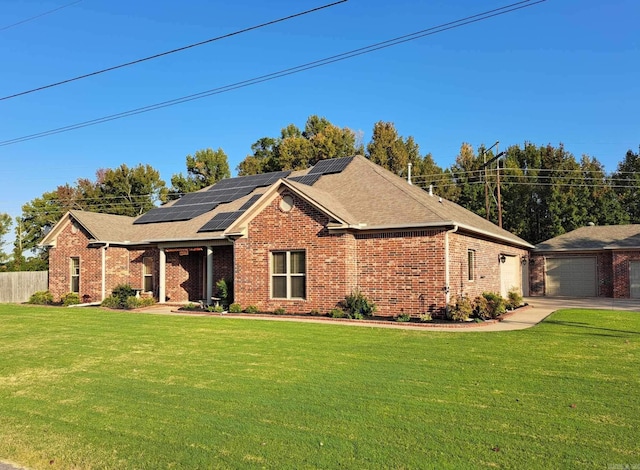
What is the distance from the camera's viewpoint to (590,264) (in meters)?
29.0

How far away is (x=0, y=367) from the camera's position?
28.6 feet

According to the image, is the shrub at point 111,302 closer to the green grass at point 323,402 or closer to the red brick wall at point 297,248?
the red brick wall at point 297,248

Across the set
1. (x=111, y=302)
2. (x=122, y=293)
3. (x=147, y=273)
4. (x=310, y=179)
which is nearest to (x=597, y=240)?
(x=310, y=179)

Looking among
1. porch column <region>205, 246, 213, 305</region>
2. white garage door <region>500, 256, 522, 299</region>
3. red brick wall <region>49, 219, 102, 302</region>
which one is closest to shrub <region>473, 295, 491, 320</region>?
white garage door <region>500, 256, 522, 299</region>

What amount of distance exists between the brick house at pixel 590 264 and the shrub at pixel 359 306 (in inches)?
736

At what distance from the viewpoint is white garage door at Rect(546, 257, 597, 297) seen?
28891 millimetres

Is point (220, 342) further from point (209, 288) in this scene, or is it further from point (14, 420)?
point (209, 288)

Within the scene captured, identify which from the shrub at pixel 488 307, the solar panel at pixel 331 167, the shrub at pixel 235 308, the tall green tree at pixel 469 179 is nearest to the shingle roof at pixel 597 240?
the tall green tree at pixel 469 179

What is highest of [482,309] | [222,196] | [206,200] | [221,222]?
[222,196]

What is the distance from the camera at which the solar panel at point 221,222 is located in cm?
2049

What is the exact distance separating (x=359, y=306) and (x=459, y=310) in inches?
125

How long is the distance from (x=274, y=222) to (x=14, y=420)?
12185 mm

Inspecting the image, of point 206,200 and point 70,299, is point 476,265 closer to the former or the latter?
point 206,200

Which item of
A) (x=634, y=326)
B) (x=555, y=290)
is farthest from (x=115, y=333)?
(x=555, y=290)
